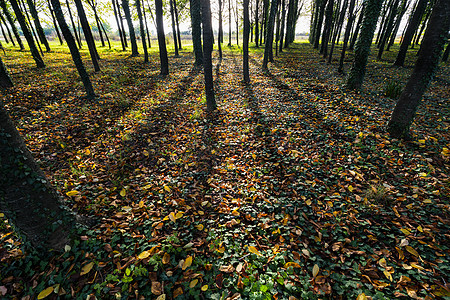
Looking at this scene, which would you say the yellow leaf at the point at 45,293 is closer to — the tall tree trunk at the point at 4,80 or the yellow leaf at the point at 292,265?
the yellow leaf at the point at 292,265

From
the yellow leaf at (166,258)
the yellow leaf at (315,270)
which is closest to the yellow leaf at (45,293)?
the yellow leaf at (166,258)

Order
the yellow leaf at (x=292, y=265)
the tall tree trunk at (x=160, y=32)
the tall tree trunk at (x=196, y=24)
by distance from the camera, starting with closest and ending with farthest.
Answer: the yellow leaf at (x=292, y=265) < the tall tree trunk at (x=160, y=32) < the tall tree trunk at (x=196, y=24)

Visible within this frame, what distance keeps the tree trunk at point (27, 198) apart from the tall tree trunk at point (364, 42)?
12.0m

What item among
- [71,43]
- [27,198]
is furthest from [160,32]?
[27,198]

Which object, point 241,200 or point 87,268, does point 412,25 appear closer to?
point 241,200

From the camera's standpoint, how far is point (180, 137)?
6570 millimetres

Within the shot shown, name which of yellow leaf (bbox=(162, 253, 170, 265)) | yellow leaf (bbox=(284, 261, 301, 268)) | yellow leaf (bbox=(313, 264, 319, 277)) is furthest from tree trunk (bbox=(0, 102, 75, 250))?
yellow leaf (bbox=(313, 264, 319, 277))

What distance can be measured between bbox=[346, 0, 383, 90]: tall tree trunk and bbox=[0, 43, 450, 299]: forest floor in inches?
61.4

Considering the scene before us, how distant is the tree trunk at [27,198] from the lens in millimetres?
2441

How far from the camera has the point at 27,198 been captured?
263 centimetres

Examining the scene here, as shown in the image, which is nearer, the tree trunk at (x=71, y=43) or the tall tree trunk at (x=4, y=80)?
the tree trunk at (x=71, y=43)

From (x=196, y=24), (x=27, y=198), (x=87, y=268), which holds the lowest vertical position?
(x=87, y=268)

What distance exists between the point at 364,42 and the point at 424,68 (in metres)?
5.45

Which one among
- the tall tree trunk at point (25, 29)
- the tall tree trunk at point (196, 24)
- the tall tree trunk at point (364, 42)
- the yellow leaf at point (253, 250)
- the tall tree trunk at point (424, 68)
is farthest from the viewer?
the tall tree trunk at point (196, 24)
